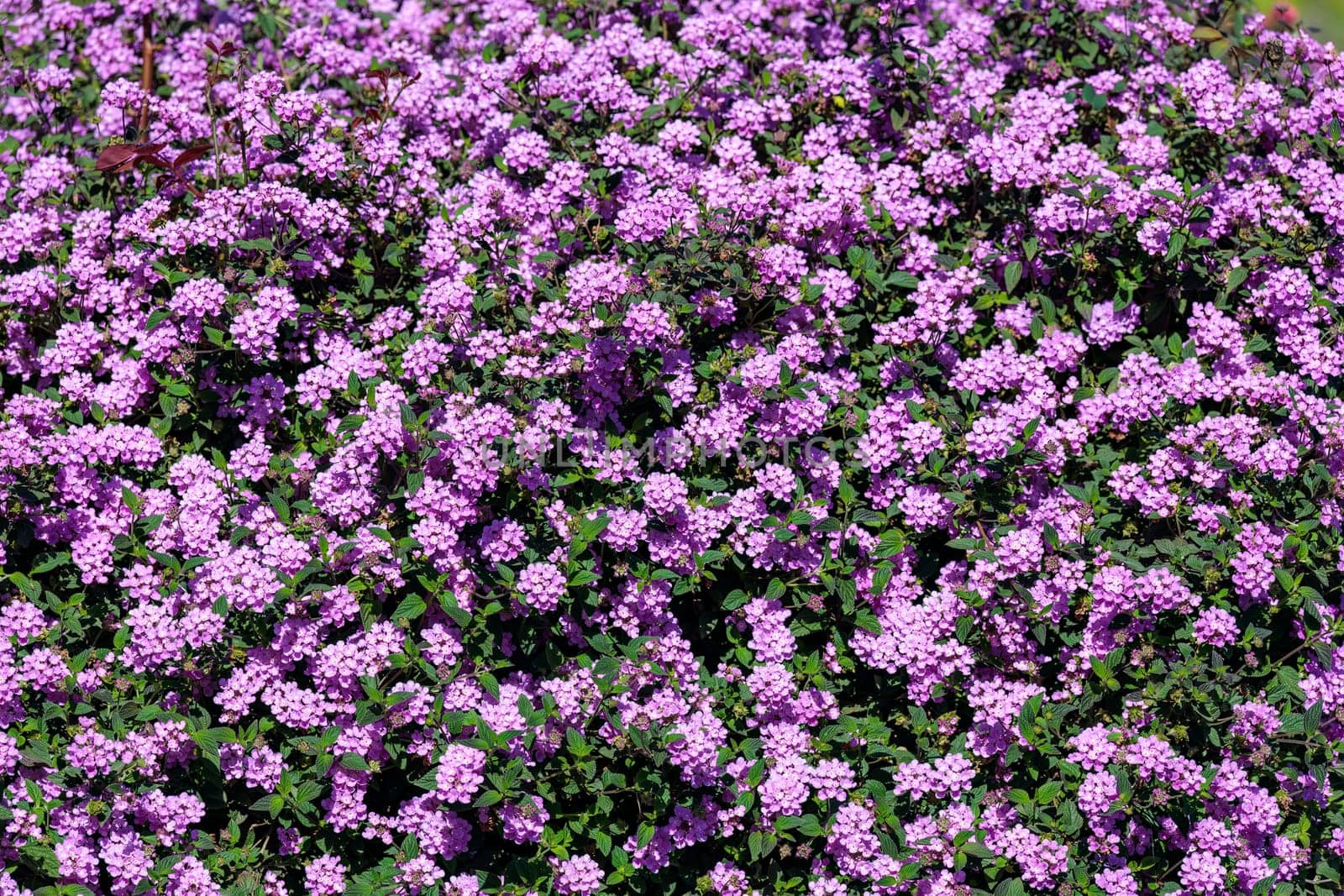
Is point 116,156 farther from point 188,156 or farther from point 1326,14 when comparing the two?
point 1326,14

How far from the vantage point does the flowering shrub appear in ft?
15.4

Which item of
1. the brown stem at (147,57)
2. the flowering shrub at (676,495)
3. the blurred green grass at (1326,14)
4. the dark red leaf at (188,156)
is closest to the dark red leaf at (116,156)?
the flowering shrub at (676,495)

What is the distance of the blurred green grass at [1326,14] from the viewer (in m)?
12.3

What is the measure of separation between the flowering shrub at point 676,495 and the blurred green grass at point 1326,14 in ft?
23.8

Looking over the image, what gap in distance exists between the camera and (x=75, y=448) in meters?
5.12

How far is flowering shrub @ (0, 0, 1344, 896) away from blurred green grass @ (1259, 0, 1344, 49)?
23.8 feet

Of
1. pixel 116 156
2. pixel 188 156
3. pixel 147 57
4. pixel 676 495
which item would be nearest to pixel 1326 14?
pixel 676 495

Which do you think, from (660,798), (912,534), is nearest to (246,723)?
(660,798)

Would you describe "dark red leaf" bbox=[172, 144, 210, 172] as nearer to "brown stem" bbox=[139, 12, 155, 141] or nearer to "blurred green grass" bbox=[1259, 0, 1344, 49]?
"brown stem" bbox=[139, 12, 155, 141]

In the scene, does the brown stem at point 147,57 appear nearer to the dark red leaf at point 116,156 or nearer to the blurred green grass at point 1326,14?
the dark red leaf at point 116,156

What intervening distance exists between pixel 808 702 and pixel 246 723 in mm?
2274

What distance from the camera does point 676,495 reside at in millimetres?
4875

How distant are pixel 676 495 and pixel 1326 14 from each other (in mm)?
11993

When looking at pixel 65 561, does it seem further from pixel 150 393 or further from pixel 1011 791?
pixel 1011 791
